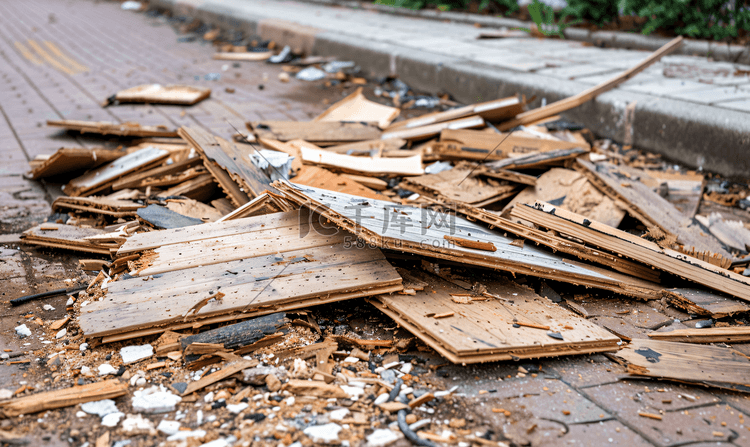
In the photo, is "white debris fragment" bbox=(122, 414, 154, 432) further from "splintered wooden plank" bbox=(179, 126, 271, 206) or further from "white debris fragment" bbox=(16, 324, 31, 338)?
"splintered wooden plank" bbox=(179, 126, 271, 206)

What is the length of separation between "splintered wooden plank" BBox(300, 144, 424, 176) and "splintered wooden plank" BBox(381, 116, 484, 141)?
45 cm

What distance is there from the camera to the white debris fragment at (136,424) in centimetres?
189

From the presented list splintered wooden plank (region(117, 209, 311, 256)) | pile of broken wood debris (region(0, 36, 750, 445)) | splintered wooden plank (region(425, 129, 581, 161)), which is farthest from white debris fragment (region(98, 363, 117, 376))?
splintered wooden plank (region(425, 129, 581, 161))

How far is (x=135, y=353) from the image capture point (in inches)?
89.5

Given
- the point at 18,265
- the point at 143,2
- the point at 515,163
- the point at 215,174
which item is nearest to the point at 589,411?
the point at 515,163

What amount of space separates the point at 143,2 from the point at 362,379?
15307 millimetres

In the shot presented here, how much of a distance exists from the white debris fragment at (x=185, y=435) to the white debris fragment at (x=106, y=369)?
51cm

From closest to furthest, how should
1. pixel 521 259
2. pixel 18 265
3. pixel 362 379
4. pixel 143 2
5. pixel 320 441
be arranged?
pixel 320 441 < pixel 362 379 < pixel 521 259 < pixel 18 265 < pixel 143 2

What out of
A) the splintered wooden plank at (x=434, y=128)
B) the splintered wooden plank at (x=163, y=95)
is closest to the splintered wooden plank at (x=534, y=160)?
the splintered wooden plank at (x=434, y=128)

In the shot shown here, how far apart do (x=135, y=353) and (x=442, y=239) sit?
1456 millimetres

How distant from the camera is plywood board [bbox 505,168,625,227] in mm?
3383

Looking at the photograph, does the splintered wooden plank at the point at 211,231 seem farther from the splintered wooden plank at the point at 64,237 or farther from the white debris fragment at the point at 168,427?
the white debris fragment at the point at 168,427

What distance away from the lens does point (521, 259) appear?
260 centimetres

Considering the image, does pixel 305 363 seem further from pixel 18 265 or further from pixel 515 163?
pixel 515 163
